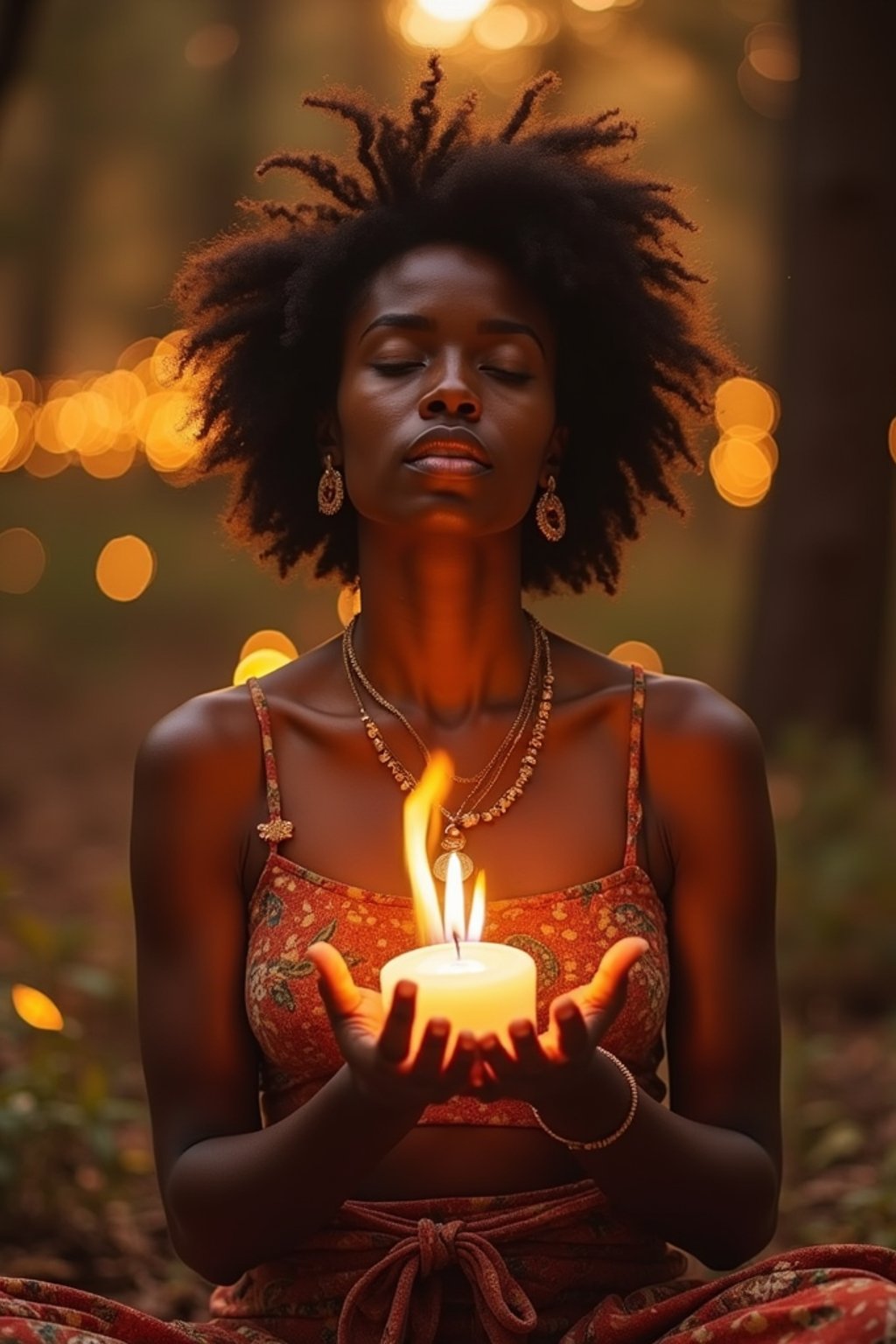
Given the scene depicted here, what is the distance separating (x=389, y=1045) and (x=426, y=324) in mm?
1315

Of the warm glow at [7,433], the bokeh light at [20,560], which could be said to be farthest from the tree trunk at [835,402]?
the warm glow at [7,433]

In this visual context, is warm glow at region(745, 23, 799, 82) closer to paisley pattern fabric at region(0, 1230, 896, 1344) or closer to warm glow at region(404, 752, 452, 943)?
warm glow at region(404, 752, 452, 943)

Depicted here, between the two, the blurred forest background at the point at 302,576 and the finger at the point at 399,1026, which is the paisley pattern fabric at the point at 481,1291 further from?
the blurred forest background at the point at 302,576

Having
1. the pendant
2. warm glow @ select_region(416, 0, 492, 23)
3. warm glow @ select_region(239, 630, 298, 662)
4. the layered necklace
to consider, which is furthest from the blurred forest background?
the pendant

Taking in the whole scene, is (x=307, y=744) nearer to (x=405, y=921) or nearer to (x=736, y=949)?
(x=405, y=921)

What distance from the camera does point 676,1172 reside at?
9.55 feet

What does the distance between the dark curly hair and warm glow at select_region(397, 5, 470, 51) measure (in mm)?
10114

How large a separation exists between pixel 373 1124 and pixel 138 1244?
224 centimetres

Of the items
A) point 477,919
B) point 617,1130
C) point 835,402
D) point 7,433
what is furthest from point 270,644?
point 477,919

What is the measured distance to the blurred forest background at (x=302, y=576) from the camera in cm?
516

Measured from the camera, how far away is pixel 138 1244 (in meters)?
4.68

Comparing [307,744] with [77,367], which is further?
[77,367]

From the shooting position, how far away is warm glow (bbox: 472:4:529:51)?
13.3 metres

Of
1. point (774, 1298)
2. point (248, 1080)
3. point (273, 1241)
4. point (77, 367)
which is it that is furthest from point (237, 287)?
point (77, 367)
